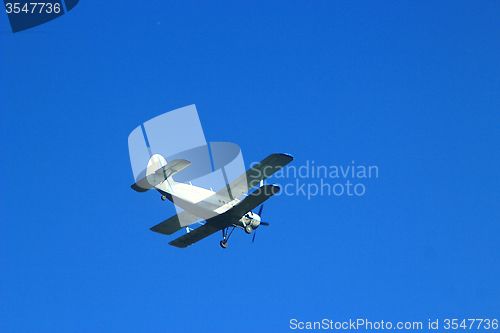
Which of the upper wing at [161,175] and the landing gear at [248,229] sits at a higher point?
the upper wing at [161,175]

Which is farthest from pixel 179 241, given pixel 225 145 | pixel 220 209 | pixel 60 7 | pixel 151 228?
pixel 60 7

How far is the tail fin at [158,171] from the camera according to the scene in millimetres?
26875

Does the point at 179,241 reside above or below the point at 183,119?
below

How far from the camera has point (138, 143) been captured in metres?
24.9

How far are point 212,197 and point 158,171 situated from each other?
4.13 m

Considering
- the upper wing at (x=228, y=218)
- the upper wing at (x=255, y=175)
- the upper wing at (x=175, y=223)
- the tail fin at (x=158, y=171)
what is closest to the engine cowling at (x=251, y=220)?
the upper wing at (x=228, y=218)

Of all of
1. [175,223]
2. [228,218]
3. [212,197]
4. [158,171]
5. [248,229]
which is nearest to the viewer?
[158,171]

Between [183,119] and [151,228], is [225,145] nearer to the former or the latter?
[183,119]

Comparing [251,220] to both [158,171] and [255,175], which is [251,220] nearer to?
[255,175]

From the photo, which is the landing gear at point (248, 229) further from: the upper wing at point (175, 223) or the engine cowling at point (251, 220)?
the upper wing at point (175, 223)

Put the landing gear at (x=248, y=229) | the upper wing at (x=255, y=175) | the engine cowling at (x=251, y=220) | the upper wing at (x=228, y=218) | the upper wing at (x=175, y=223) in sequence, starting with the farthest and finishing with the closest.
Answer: the upper wing at (x=175, y=223)
the engine cowling at (x=251, y=220)
the landing gear at (x=248, y=229)
the upper wing at (x=228, y=218)
the upper wing at (x=255, y=175)

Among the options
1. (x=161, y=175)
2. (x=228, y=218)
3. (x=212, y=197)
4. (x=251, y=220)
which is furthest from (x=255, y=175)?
(x=161, y=175)

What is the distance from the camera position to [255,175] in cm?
2809

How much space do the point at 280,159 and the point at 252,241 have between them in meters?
7.23
